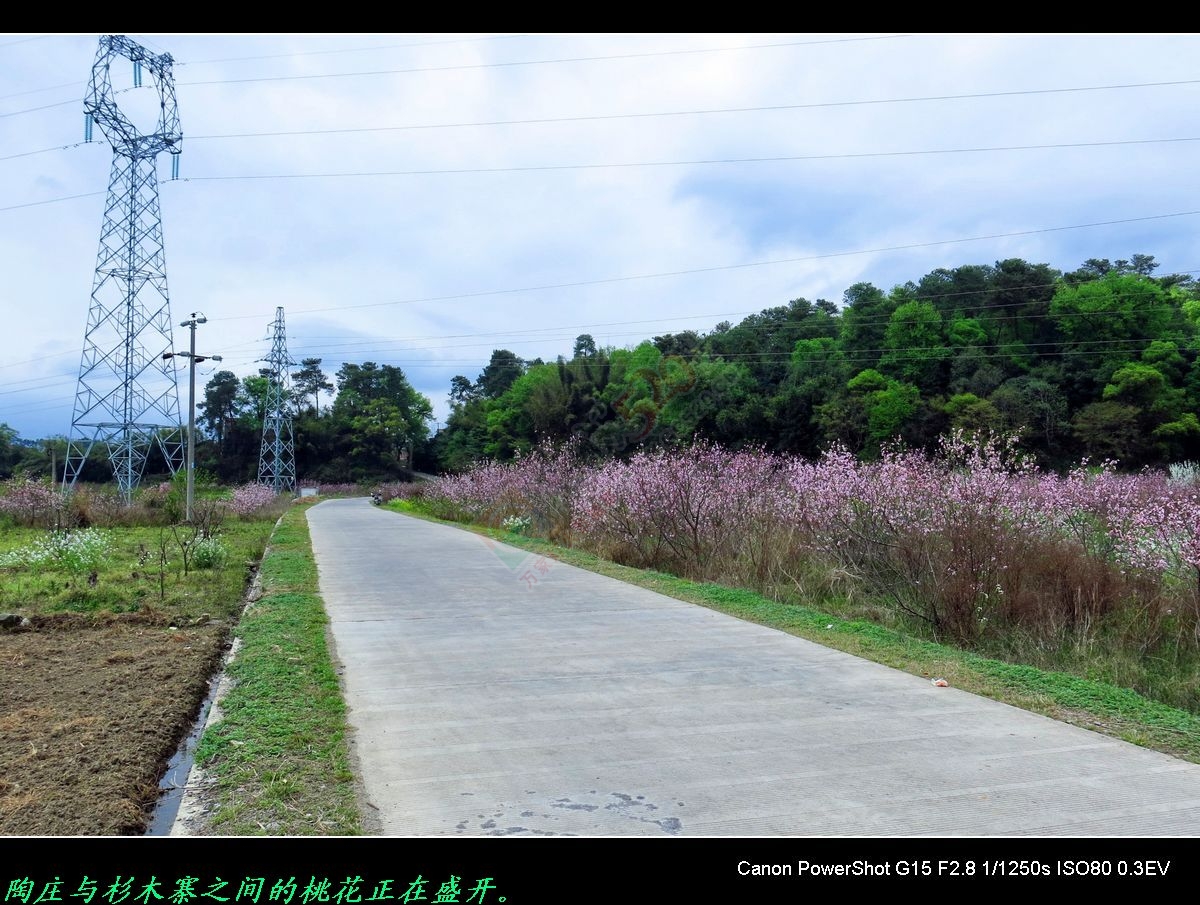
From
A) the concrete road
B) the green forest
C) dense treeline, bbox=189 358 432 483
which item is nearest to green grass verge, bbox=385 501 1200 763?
the concrete road

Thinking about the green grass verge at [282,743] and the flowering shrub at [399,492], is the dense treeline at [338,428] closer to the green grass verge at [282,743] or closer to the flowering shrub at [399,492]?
the flowering shrub at [399,492]

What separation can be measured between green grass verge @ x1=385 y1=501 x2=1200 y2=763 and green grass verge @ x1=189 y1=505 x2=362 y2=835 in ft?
13.0

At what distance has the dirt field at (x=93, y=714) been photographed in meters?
3.76

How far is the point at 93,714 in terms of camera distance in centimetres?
519

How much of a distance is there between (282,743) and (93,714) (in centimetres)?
145

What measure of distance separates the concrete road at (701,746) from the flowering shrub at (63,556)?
20.2 feet

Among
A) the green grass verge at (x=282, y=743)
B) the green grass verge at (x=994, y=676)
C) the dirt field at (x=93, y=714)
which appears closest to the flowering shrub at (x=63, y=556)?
the dirt field at (x=93, y=714)

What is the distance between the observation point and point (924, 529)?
354 inches

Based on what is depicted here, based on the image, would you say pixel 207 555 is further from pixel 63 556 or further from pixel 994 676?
pixel 994 676

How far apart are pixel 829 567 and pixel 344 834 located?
8.08 meters

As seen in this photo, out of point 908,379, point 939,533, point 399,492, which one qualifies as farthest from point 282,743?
point 399,492

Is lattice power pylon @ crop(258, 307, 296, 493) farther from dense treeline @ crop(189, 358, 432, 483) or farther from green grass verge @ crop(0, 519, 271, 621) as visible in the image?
green grass verge @ crop(0, 519, 271, 621)
